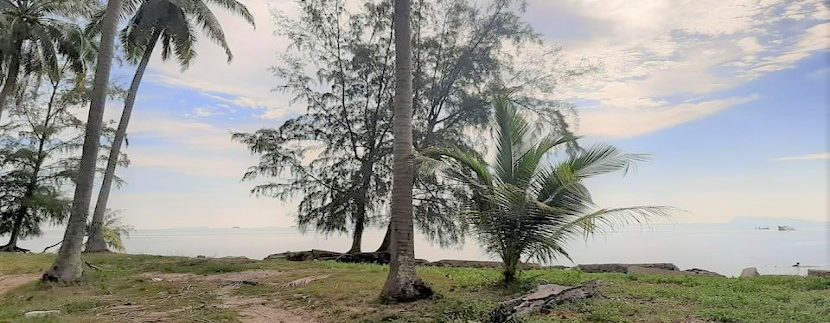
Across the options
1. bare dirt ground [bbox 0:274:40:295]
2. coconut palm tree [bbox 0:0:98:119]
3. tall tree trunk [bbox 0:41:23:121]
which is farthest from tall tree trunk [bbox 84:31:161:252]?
bare dirt ground [bbox 0:274:40:295]

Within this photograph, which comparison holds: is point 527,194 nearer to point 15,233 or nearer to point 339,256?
point 339,256

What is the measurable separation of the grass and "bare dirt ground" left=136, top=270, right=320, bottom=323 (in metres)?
0.07

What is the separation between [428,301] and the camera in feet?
23.4

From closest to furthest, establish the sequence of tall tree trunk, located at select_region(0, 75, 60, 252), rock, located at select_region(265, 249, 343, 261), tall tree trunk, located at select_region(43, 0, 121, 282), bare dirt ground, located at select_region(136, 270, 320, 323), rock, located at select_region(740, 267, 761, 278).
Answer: bare dirt ground, located at select_region(136, 270, 320, 323) → rock, located at select_region(740, 267, 761, 278) → tall tree trunk, located at select_region(43, 0, 121, 282) → rock, located at select_region(265, 249, 343, 261) → tall tree trunk, located at select_region(0, 75, 60, 252)

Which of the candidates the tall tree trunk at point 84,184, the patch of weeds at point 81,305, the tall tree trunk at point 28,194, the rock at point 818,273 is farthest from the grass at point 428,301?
the tall tree trunk at point 28,194

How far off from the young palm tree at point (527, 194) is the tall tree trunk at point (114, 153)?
431 inches

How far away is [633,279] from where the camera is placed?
346 inches

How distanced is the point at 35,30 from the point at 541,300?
16598 mm

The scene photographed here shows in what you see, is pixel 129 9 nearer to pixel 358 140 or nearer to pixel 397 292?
pixel 358 140

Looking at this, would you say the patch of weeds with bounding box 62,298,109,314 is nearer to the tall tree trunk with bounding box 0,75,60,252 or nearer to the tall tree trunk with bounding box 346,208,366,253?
the tall tree trunk with bounding box 346,208,366,253

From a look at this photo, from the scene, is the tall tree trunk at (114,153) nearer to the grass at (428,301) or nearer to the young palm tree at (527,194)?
the grass at (428,301)

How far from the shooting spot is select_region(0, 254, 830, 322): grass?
19.8 ft

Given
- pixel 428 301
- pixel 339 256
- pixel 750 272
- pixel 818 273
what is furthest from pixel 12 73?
pixel 818 273

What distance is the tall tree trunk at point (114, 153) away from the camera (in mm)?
15477
